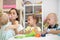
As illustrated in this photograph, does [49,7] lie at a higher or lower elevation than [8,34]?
higher

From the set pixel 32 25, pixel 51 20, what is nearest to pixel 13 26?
pixel 32 25

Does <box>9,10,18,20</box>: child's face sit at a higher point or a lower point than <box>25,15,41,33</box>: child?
higher

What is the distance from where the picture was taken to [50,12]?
2.82ft

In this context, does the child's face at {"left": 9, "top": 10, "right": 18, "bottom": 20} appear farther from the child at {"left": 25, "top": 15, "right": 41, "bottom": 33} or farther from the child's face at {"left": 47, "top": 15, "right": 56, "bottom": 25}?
the child's face at {"left": 47, "top": 15, "right": 56, "bottom": 25}

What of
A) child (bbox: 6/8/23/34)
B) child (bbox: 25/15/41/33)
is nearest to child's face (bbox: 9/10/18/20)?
child (bbox: 6/8/23/34)

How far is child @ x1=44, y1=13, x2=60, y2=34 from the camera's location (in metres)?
0.87

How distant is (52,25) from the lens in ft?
2.90

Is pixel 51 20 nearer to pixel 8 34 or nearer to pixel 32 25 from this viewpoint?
pixel 32 25

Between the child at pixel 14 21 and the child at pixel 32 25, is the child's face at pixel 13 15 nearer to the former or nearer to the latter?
the child at pixel 14 21

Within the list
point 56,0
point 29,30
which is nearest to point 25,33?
point 29,30

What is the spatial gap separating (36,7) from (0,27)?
11.9 inches

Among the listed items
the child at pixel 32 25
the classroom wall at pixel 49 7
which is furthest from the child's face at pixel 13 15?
the classroom wall at pixel 49 7

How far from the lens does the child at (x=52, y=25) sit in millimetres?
871

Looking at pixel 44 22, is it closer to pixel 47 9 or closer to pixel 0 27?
pixel 47 9
